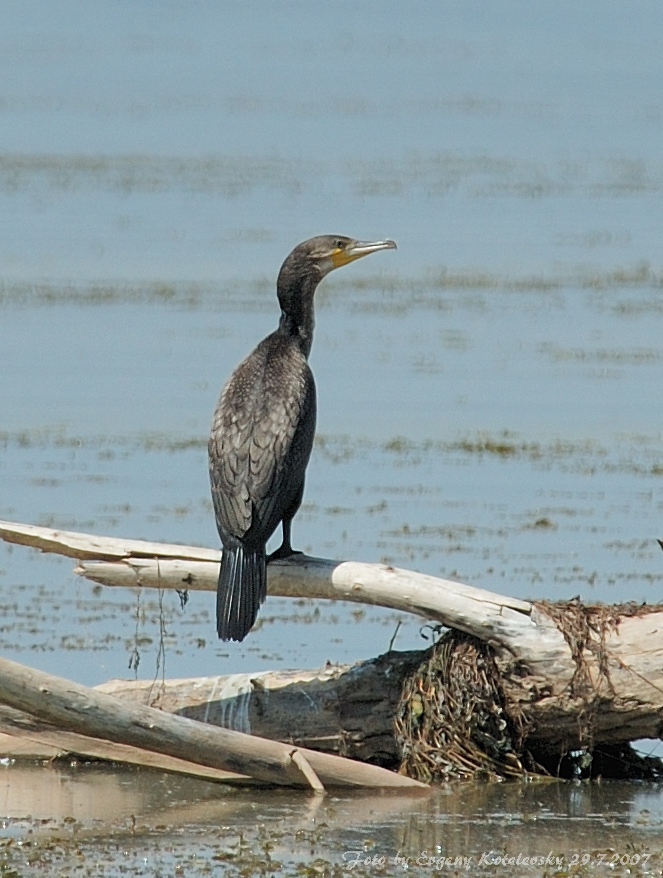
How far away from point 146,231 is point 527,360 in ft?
28.8

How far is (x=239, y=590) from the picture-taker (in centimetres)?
723

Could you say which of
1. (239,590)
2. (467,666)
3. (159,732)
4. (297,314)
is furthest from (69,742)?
(297,314)

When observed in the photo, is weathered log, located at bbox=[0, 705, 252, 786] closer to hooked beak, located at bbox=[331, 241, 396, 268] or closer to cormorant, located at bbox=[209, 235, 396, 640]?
cormorant, located at bbox=[209, 235, 396, 640]

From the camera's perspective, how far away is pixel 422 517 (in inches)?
444

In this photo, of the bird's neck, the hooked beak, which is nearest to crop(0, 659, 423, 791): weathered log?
the bird's neck

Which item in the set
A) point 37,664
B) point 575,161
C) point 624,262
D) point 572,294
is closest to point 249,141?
point 575,161

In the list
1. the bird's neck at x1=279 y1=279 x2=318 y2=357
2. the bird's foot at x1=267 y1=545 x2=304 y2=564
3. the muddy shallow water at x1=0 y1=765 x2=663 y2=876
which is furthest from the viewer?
the bird's neck at x1=279 y1=279 x2=318 y2=357

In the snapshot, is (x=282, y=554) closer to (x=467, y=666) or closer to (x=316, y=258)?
(x=467, y=666)

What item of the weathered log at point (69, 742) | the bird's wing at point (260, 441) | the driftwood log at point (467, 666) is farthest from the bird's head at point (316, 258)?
the weathered log at point (69, 742)

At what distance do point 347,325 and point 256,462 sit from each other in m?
10.2

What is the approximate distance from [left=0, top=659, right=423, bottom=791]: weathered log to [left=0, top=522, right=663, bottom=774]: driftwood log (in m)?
0.42

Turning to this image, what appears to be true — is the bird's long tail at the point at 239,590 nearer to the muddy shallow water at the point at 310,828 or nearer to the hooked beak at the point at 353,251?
the muddy shallow water at the point at 310,828

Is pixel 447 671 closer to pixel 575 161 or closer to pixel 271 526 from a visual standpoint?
pixel 271 526

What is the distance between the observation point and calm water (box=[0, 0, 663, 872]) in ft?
33.6
